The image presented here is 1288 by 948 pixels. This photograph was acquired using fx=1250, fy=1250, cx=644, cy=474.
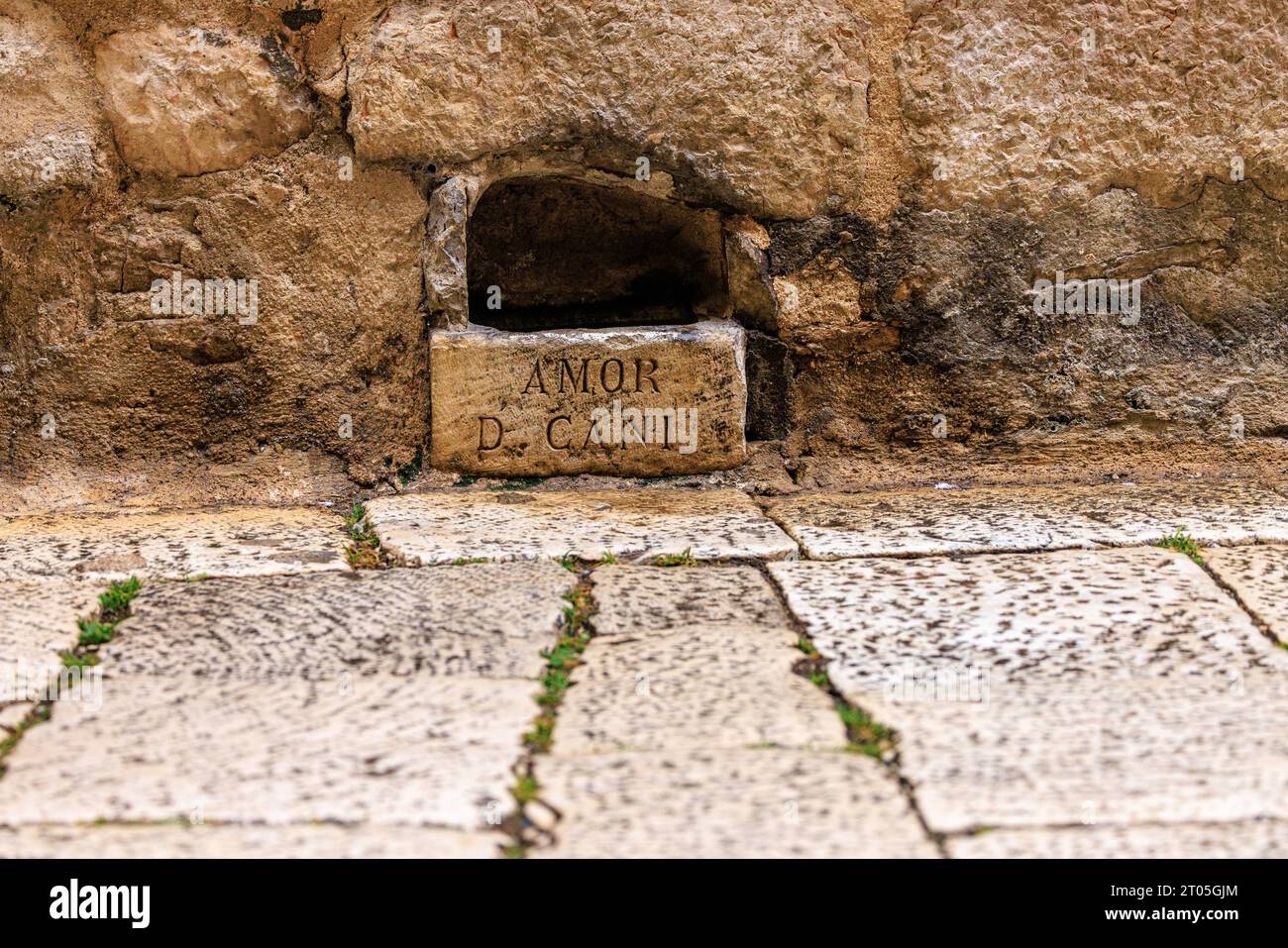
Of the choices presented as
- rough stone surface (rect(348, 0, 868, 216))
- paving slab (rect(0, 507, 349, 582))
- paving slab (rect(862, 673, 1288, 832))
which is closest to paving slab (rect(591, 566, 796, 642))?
paving slab (rect(862, 673, 1288, 832))

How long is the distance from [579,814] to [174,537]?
1.39 metres

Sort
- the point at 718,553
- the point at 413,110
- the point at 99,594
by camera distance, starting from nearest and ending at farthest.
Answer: the point at 99,594 < the point at 718,553 < the point at 413,110

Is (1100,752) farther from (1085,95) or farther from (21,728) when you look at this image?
(1085,95)

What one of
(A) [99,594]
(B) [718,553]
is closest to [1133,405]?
(B) [718,553]

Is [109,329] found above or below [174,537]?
above

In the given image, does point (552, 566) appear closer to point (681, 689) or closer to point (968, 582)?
point (681, 689)

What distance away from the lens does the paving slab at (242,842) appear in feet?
4.51

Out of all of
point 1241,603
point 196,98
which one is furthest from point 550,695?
point 196,98

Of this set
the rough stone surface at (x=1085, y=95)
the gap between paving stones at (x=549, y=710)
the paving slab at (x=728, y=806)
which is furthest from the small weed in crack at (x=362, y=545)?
the rough stone surface at (x=1085, y=95)

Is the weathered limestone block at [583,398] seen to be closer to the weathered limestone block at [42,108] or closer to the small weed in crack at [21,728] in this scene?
the weathered limestone block at [42,108]

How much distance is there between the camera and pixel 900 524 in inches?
100

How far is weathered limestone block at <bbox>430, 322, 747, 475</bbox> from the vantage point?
9.20 ft

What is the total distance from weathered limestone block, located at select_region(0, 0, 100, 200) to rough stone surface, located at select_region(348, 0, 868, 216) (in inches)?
23.1

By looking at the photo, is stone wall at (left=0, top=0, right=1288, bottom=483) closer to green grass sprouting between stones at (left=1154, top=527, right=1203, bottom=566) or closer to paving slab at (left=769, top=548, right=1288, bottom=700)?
green grass sprouting between stones at (left=1154, top=527, right=1203, bottom=566)
